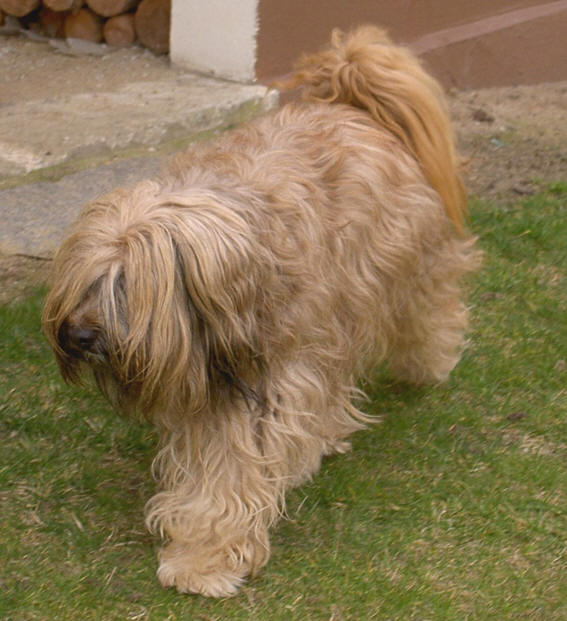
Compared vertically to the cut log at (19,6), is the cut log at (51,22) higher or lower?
lower

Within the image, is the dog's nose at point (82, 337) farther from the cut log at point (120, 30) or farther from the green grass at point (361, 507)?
the cut log at point (120, 30)

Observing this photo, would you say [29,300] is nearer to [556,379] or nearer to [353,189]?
[353,189]

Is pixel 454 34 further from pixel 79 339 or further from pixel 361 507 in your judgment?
pixel 79 339

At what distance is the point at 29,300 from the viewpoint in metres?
4.34

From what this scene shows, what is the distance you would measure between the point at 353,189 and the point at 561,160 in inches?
131

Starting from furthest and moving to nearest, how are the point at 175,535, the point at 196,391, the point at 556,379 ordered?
the point at 556,379
the point at 175,535
the point at 196,391

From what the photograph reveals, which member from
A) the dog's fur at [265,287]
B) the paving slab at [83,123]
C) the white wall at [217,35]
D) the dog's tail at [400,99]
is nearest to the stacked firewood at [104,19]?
the paving slab at [83,123]

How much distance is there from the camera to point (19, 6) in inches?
245

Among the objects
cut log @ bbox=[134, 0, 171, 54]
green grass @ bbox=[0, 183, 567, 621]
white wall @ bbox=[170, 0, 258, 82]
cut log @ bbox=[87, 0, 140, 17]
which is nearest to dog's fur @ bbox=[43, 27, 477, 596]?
green grass @ bbox=[0, 183, 567, 621]

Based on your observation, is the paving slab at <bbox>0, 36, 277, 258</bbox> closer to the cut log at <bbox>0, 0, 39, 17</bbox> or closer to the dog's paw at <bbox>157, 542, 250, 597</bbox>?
the cut log at <bbox>0, 0, 39, 17</bbox>

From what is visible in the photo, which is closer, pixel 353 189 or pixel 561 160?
pixel 353 189

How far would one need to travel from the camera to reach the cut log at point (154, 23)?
19.4 feet

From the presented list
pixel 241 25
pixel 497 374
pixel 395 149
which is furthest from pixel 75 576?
pixel 241 25

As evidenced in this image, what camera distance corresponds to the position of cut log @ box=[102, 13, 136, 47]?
604 centimetres
